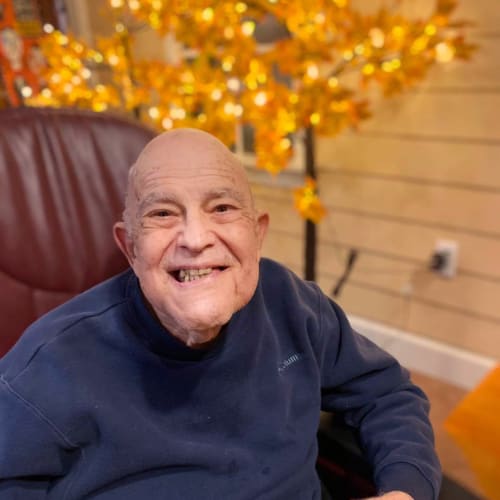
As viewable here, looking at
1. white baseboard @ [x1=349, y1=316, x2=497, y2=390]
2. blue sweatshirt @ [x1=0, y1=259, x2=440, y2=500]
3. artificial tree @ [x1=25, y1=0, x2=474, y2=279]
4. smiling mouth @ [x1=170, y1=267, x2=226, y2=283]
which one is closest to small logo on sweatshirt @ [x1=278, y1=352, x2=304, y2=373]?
blue sweatshirt @ [x1=0, y1=259, x2=440, y2=500]

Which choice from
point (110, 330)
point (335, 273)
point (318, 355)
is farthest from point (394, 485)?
point (335, 273)

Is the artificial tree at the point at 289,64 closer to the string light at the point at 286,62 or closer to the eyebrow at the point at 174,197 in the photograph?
the string light at the point at 286,62

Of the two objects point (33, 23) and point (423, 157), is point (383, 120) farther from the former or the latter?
point (33, 23)

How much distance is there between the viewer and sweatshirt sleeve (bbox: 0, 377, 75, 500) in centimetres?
63

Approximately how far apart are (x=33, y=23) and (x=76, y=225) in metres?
1.70

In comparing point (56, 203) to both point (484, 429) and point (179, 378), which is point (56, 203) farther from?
point (484, 429)

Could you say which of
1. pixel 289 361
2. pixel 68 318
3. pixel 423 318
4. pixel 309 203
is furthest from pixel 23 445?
pixel 423 318

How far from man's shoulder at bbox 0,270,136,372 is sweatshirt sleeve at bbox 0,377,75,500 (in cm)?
4

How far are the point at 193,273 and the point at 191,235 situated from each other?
5 cm

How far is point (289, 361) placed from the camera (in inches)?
33.4

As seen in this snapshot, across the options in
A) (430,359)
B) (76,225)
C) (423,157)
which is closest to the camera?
(76,225)

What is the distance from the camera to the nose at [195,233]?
653 mm

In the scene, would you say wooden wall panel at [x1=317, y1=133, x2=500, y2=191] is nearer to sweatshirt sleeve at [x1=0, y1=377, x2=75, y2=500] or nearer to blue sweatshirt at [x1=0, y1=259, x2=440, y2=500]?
blue sweatshirt at [x1=0, y1=259, x2=440, y2=500]

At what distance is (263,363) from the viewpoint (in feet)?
2.66
